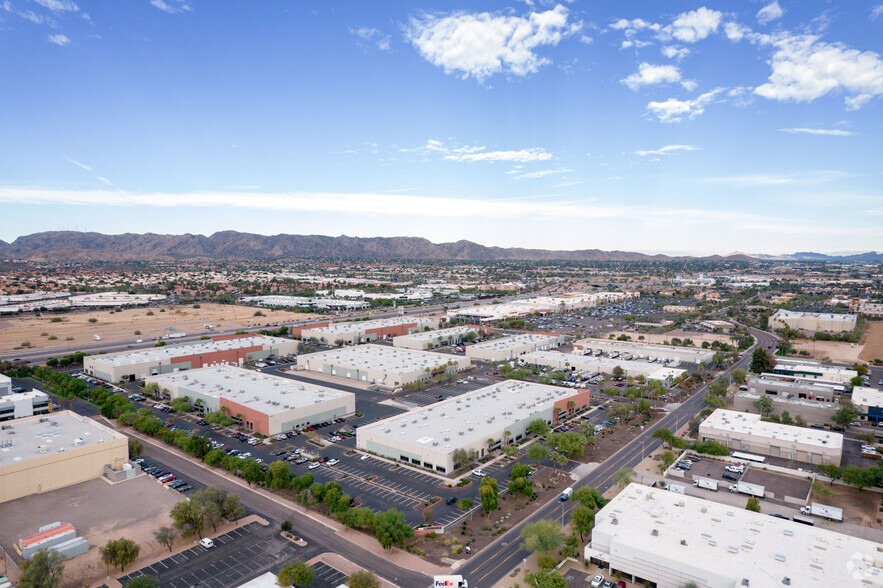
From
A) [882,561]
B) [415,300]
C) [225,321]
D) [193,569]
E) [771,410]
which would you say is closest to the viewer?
[882,561]

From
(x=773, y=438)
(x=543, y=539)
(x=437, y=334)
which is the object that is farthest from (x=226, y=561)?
(x=437, y=334)

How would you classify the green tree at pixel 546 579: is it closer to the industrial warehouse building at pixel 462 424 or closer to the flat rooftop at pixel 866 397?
the industrial warehouse building at pixel 462 424

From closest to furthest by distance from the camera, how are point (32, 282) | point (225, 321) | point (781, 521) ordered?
point (781, 521), point (225, 321), point (32, 282)

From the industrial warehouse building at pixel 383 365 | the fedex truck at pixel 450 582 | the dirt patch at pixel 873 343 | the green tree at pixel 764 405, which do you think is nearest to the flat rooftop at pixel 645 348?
the dirt patch at pixel 873 343

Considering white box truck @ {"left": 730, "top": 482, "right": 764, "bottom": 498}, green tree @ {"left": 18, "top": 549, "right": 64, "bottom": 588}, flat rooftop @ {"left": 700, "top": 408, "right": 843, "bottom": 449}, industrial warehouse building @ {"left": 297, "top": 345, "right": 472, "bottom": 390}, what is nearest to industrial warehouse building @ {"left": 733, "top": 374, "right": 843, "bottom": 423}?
flat rooftop @ {"left": 700, "top": 408, "right": 843, "bottom": 449}

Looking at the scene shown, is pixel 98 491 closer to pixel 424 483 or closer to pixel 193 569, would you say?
pixel 193 569

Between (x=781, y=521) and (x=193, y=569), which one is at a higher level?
(x=781, y=521)

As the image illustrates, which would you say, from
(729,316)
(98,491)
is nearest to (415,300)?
(729,316)
